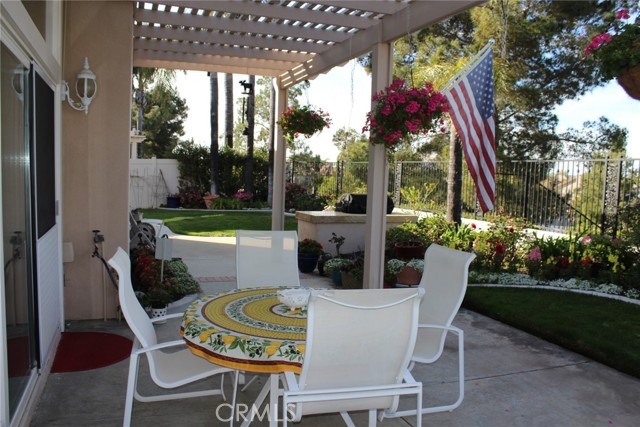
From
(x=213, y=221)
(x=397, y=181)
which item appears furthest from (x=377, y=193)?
(x=213, y=221)

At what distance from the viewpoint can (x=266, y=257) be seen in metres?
3.98

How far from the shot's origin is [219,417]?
290 cm

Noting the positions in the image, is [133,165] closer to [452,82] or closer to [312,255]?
[312,255]

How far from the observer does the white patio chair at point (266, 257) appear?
3934 mm

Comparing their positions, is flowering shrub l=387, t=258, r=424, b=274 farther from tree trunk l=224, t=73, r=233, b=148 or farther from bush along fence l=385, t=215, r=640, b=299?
tree trunk l=224, t=73, r=233, b=148

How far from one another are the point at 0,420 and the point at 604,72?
9.67 ft

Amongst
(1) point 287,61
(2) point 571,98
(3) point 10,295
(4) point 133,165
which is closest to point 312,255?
(1) point 287,61

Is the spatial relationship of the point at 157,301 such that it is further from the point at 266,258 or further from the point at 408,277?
the point at 408,277

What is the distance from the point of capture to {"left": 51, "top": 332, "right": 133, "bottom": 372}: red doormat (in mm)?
3617

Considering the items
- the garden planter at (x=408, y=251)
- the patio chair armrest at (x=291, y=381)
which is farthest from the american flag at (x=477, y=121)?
the garden planter at (x=408, y=251)

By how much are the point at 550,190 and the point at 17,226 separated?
8.23m

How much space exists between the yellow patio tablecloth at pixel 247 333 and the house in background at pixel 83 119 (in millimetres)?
817

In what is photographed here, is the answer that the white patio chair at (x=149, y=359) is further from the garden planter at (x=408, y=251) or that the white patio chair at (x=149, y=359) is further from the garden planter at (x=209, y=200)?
the garden planter at (x=209, y=200)

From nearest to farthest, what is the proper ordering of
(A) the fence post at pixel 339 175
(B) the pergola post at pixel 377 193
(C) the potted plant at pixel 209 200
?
(B) the pergola post at pixel 377 193 < (A) the fence post at pixel 339 175 < (C) the potted plant at pixel 209 200
